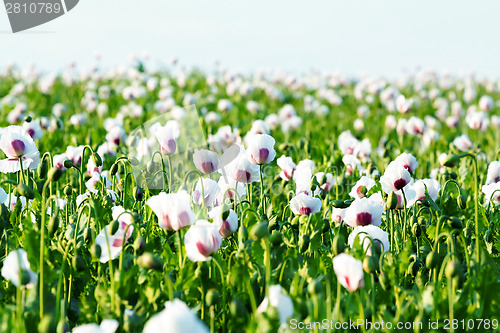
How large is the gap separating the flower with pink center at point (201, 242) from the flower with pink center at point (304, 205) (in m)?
0.64

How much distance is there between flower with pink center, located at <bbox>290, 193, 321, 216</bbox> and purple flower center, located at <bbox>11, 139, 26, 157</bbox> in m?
1.16

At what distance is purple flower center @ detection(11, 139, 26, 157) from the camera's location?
7.88 ft

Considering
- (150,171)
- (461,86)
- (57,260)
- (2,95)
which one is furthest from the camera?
(461,86)

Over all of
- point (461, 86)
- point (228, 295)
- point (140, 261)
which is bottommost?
point (461, 86)

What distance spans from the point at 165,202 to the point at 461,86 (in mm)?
11808

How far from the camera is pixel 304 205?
2.32 m

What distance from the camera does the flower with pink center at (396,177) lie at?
7.18 ft

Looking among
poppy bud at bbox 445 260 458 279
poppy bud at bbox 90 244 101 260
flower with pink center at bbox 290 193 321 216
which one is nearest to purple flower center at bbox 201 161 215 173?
flower with pink center at bbox 290 193 321 216

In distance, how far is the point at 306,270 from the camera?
6.02 ft

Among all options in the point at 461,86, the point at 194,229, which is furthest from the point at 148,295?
the point at 461,86

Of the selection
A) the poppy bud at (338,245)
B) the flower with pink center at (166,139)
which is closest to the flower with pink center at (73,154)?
the flower with pink center at (166,139)

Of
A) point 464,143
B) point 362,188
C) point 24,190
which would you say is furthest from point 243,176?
point 464,143

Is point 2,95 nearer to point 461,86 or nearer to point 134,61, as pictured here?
point 134,61

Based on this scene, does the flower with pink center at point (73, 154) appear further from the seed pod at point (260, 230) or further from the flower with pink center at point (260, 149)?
the seed pod at point (260, 230)
